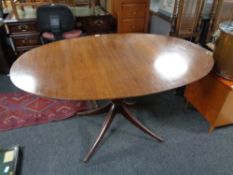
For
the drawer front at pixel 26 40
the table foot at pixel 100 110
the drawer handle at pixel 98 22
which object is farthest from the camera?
the drawer handle at pixel 98 22

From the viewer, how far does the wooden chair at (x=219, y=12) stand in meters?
1.98

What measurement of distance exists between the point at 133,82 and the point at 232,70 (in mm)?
847

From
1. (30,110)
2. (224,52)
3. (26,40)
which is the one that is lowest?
(30,110)

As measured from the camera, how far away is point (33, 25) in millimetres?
2369

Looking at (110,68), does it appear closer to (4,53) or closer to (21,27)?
(21,27)

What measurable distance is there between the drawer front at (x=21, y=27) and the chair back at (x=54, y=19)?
0.64 feet

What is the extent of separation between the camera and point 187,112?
6.23ft

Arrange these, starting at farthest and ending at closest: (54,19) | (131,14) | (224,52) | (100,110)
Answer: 1. (131,14)
2. (54,19)
3. (100,110)
4. (224,52)

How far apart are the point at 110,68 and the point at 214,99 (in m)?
0.96

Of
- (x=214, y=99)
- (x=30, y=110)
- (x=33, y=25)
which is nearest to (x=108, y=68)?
(x=214, y=99)

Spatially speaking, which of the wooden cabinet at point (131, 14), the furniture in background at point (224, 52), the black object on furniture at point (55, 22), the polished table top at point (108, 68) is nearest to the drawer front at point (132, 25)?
the wooden cabinet at point (131, 14)

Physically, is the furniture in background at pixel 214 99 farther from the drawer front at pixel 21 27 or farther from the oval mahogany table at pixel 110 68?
the drawer front at pixel 21 27

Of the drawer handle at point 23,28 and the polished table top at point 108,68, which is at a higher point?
the polished table top at point 108,68

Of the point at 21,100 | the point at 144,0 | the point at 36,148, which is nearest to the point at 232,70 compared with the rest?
the point at 144,0
